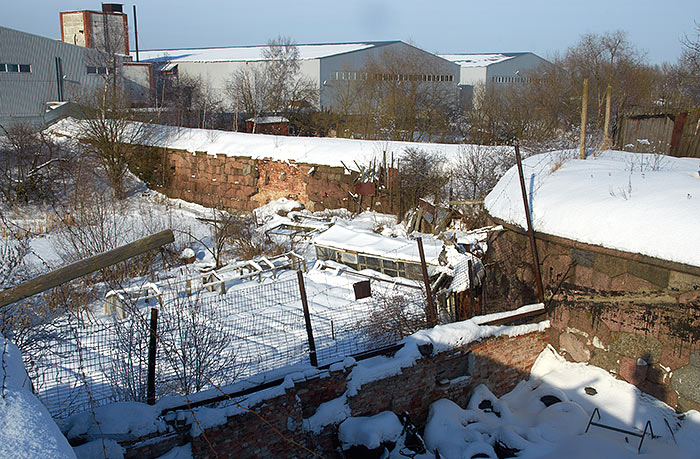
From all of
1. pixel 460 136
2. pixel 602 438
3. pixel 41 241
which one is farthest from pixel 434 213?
pixel 460 136

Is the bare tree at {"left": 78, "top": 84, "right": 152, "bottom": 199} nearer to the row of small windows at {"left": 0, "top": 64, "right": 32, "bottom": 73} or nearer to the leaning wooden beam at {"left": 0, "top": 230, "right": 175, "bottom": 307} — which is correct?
the row of small windows at {"left": 0, "top": 64, "right": 32, "bottom": 73}

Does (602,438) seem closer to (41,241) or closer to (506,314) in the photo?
(506,314)

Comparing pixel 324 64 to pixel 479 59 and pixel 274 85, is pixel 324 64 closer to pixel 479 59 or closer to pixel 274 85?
pixel 274 85

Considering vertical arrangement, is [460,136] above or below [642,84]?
below

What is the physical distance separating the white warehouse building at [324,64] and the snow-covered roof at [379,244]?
1954 centimetres

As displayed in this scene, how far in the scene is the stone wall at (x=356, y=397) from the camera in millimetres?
4469

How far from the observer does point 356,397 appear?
204 inches

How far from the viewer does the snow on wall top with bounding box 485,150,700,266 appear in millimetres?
5402

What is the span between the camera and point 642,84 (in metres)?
26.3

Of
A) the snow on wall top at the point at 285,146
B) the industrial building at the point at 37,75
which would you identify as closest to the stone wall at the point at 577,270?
the snow on wall top at the point at 285,146

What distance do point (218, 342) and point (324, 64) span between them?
90.1ft

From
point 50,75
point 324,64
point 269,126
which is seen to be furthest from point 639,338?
point 50,75

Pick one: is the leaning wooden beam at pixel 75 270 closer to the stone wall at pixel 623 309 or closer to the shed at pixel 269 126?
the stone wall at pixel 623 309

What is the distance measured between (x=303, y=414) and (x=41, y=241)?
1158 centimetres
